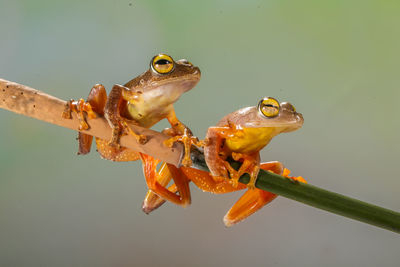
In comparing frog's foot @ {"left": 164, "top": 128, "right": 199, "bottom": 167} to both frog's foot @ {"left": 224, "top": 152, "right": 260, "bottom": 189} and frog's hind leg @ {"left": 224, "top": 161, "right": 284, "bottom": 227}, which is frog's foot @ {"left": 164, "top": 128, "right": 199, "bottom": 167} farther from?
frog's hind leg @ {"left": 224, "top": 161, "right": 284, "bottom": 227}

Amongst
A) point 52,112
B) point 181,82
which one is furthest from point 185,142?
point 52,112

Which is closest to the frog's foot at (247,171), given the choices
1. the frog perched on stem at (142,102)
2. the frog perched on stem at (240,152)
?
the frog perched on stem at (240,152)

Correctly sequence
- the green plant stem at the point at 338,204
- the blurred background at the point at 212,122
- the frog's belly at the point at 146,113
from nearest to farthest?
the green plant stem at the point at 338,204 → the frog's belly at the point at 146,113 → the blurred background at the point at 212,122

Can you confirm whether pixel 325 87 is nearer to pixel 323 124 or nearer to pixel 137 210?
pixel 323 124

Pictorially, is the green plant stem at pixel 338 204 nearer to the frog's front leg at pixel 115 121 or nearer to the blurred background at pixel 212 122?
the frog's front leg at pixel 115 121

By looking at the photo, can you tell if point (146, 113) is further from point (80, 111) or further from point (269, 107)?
point (269, 107)

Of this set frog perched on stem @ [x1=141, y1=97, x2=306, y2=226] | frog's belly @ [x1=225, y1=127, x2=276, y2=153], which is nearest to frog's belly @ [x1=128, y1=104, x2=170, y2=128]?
frog perched on stem @ [x1=141, y1=97, x2=306, y2=226]
